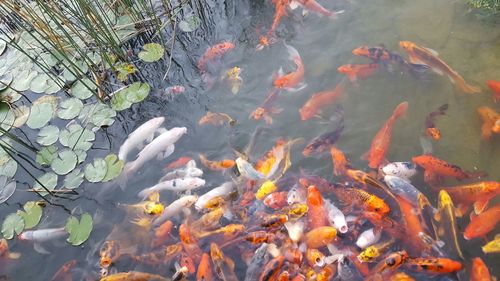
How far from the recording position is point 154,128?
14.4 ft

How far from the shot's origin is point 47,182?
4141 mm

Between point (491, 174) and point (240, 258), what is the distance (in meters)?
2.22

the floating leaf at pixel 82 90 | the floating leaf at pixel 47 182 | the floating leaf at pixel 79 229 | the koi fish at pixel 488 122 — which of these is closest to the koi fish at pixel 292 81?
the koi fish at pixel 488 122

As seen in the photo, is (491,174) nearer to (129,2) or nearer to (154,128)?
(154,128)

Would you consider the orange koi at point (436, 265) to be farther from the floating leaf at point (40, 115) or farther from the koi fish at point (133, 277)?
the floating leaf at point (40, 115)

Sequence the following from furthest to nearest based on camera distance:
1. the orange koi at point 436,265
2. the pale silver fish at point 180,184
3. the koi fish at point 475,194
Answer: the pale silver fish at point 180,184
the koi fish at point 475,194
the orange koi at point 436,265

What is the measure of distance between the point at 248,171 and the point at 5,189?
2503mm

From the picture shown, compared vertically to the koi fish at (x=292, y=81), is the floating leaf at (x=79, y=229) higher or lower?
higher

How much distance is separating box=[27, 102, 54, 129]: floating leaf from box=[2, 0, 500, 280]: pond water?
642mm

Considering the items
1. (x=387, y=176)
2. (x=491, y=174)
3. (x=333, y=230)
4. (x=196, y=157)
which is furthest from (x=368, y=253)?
(x=196, y=157)

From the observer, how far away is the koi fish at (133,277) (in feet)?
10.9

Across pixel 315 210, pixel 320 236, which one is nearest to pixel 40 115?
pixel 315 210

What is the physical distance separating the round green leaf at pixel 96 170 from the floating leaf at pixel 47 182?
0.35 m

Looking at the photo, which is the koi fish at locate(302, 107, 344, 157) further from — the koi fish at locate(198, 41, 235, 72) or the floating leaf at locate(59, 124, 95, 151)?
the floating leaf at locate(59, 124, 95, 151)
